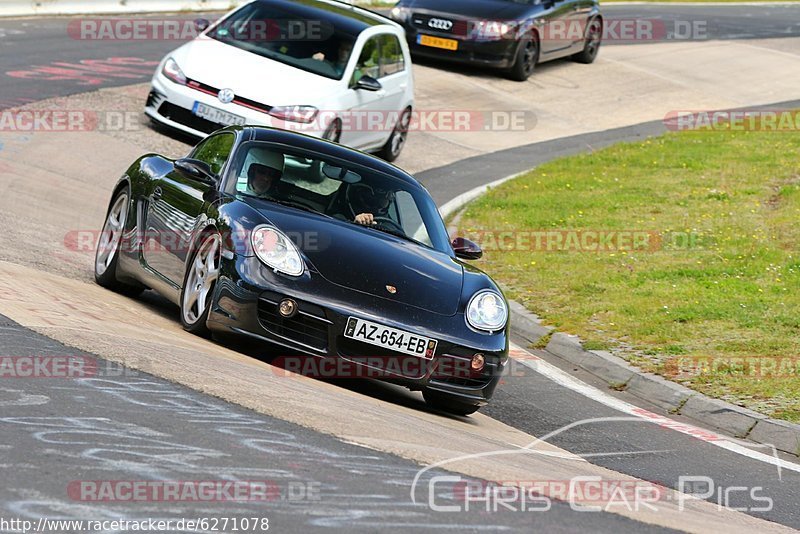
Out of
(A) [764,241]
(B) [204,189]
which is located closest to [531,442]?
(B) [204,189]

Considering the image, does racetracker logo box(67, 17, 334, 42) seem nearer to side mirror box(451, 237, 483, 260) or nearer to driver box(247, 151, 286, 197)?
driver box(247, 151, 286, 197)

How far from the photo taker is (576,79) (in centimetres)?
2595

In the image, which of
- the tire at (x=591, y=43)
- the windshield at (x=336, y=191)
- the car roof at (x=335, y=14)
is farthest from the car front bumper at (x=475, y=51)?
the windshield at (x=336, y=191)

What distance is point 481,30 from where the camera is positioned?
23531mm

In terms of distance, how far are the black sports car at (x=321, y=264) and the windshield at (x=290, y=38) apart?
6.90 m

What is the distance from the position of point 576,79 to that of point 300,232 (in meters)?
18.4

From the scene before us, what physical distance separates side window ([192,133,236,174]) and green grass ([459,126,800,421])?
3.37 meters

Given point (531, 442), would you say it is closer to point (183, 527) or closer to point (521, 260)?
point (183, 527)

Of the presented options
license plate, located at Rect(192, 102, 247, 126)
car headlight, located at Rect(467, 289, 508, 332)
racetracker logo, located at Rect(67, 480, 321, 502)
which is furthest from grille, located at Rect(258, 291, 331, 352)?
license plate, located at Rect(192, 102, 247, 126)

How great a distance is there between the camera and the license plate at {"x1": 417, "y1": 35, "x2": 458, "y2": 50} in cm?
2370

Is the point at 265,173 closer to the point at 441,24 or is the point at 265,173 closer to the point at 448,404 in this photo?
the point at 448,404

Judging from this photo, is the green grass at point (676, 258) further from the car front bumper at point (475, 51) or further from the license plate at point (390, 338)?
the car front bumper at point (475, 51)

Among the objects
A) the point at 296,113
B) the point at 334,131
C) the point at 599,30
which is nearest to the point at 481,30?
the point at 599,30

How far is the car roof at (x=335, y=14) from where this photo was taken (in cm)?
1727
